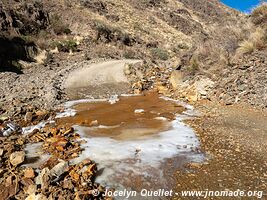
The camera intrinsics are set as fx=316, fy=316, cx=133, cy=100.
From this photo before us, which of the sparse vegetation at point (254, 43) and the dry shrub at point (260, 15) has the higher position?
the dry shrub at point (260, 15)

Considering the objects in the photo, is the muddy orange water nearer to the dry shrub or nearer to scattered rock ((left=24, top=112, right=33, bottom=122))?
scattered rock ((left=24, top=112, right=33, bottom=122))

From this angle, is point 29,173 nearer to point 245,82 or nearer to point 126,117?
point 126,117

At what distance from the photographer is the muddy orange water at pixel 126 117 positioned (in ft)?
27.8

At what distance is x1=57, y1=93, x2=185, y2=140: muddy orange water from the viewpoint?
8.48 metres

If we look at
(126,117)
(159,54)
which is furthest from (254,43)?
(159,54)

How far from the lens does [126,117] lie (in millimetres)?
9969

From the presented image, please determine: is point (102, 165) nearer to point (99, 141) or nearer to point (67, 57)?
point (99, 141)

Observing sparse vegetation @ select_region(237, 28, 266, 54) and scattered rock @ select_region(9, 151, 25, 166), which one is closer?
scattered rock @ select_region(9, 151, 25, 166)

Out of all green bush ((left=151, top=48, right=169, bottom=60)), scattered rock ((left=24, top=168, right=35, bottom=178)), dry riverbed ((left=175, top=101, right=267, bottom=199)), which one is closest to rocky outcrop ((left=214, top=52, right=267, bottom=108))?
dry riverbed ((left=175, top=101, right=267, bottom=199))

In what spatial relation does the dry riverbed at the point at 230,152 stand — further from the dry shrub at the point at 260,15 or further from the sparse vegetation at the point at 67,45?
the sparse vegetation at the point at 67,45

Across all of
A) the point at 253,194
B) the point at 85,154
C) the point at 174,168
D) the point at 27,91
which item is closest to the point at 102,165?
the point at 85,154

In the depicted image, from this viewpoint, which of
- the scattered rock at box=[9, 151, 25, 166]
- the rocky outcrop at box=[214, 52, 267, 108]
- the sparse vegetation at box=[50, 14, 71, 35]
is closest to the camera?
the scattered rock at box=[9, 151, 25, 166]

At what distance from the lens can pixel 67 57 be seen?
20.2 meters

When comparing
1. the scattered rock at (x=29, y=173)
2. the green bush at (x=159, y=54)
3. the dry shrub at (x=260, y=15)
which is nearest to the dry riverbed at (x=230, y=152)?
the scattered rock at (x=29, y=173)
